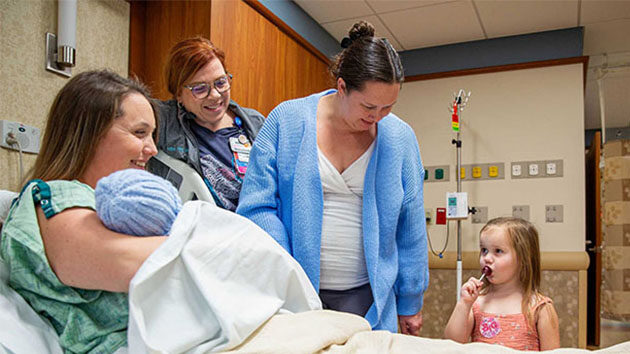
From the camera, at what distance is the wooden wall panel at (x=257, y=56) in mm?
3000

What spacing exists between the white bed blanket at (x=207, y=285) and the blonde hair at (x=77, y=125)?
32cm

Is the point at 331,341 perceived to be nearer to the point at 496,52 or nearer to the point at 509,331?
the point at 509,331

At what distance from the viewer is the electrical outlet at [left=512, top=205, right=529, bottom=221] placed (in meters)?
4.27

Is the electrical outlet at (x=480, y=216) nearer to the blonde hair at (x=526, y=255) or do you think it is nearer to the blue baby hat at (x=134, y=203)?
the blonde hair at (x=526, y=255)

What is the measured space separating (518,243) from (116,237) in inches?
70.5

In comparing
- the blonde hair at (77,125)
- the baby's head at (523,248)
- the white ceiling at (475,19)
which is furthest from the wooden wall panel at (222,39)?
the blonde hair at (77,125)

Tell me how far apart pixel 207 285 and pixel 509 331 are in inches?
62.3

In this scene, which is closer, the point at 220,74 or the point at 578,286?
the point at 220,74

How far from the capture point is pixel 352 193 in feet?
5.16

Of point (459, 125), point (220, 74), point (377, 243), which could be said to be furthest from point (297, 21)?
point (377, 243)

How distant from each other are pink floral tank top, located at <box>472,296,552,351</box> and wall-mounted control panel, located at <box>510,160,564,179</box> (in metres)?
2.38

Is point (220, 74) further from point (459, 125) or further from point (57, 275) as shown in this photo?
point (459, 125)

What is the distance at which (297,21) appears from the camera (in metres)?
3.94

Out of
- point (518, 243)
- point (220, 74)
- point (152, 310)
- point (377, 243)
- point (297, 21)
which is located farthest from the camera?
point (297, 21)
